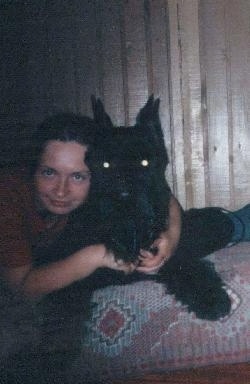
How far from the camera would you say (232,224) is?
188cm

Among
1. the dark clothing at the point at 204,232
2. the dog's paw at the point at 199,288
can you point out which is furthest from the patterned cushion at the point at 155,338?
the dark clothing at the point at 204,232

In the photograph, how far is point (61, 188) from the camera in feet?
4.50

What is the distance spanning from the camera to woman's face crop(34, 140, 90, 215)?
53.9 inches

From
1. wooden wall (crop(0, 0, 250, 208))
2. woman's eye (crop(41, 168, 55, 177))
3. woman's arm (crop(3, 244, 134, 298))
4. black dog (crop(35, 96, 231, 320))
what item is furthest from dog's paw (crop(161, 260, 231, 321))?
wooden wall (crop(0, 0, 250, 208))

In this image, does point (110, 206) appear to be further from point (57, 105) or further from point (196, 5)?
point (196, 5)

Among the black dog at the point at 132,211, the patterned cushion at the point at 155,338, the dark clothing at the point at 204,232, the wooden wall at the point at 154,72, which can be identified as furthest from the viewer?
the wooden wall at the point at 154,72

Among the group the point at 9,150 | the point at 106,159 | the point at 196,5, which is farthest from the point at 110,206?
the point at 196,5

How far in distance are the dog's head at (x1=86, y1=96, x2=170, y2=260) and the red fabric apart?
0.21m

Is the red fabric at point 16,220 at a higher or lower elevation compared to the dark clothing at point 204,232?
higher

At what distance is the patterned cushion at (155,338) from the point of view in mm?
1219

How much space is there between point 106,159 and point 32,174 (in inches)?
10.2

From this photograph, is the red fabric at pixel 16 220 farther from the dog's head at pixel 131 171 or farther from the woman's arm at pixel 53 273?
the dog's head at pixel 131 171

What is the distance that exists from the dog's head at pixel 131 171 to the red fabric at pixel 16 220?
213 millimetres

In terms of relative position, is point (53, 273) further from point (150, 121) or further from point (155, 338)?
point (150, 121)
